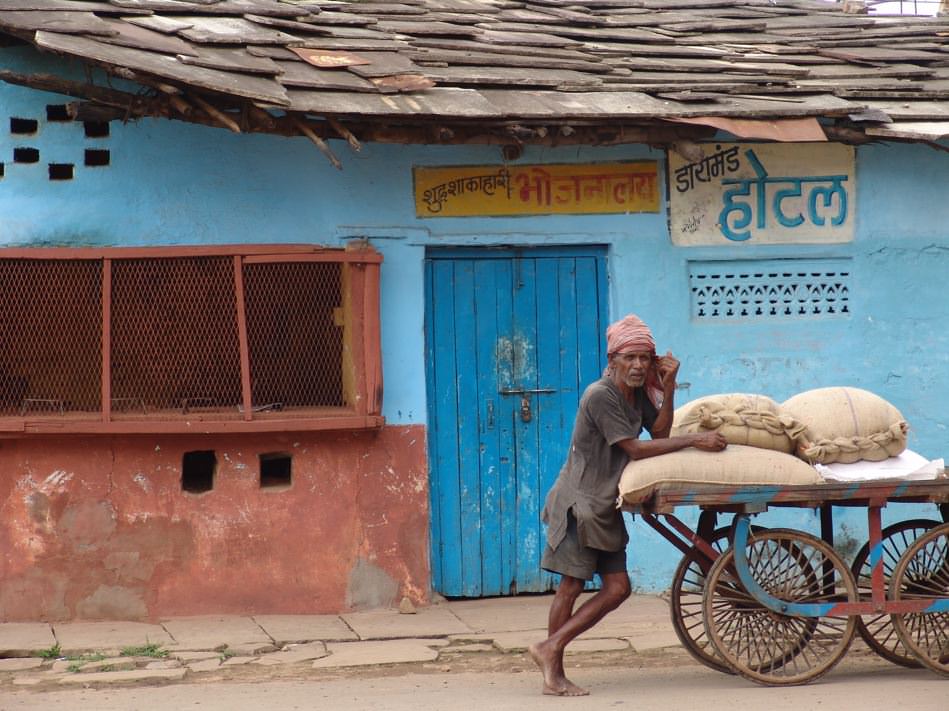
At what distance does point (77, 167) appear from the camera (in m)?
8.56

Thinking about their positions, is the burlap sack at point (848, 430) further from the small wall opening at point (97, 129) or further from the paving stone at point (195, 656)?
the small wall opening at point (97, 129)

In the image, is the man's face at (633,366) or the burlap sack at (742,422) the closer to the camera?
the man's face at (633,366)

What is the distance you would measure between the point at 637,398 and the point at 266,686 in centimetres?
234

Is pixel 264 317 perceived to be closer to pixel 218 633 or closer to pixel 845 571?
pixel 218 633

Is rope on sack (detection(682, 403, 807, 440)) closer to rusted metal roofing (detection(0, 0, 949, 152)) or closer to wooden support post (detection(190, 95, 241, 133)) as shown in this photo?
rusted metal roofing (detection(0, 0, 949, 152))

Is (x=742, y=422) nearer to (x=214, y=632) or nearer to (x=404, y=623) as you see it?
(x=404, y=623)

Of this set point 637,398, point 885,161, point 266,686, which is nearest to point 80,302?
point 266,686

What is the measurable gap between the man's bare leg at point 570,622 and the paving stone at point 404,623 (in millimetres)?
1744

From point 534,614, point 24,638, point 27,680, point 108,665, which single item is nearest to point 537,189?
point 534,614

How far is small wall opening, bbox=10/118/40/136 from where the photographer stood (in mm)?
8523

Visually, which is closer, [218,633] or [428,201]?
[218,633]

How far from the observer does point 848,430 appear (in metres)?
6.77

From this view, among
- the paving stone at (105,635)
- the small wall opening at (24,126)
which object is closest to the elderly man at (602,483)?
the paving stone at (105,635)

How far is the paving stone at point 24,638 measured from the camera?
7.73m
